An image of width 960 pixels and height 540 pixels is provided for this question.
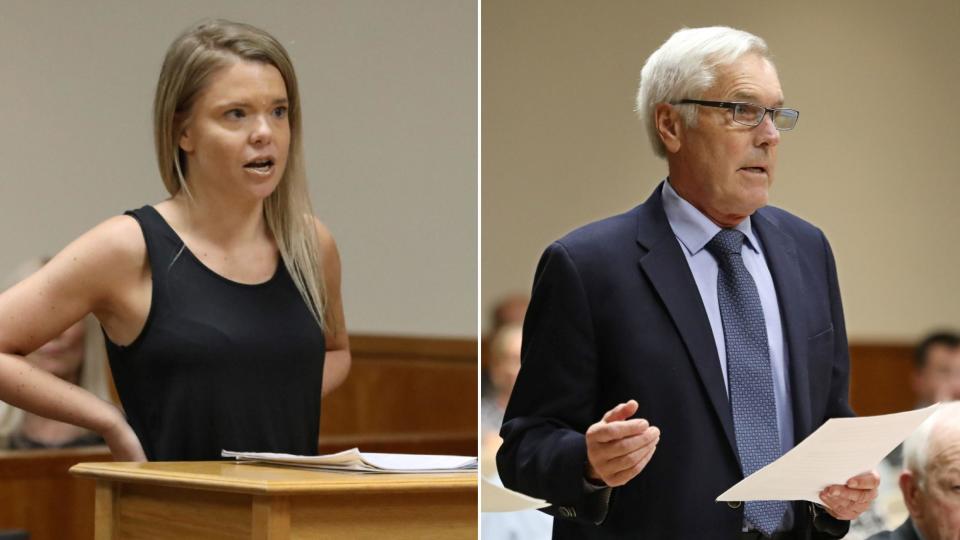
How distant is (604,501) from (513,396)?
0.66 ft

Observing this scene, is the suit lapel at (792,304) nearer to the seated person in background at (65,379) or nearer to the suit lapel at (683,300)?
the suit lapel at (683,300)

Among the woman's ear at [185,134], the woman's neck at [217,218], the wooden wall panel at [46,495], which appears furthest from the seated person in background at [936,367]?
the wooden wall panel at [46,495]

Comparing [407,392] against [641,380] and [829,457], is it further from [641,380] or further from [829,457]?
[829,457]

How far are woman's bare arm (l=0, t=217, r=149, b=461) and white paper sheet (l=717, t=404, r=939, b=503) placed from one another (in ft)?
4.20

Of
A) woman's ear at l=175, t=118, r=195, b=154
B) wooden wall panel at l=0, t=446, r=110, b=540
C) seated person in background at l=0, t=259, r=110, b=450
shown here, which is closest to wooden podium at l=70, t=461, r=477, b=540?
woman's ear at l=175, t=118, r=195, b=154

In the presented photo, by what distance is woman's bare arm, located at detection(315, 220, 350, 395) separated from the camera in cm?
283

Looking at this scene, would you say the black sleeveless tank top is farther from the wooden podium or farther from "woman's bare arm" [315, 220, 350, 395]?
the wooden podium

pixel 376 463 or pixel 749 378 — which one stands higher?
pixel 749 378

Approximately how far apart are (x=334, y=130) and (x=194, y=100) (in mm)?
2052

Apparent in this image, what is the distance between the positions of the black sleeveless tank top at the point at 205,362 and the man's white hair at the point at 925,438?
1198mm

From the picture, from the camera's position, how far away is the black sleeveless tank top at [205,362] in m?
2.55

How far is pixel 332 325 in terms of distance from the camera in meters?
2.87

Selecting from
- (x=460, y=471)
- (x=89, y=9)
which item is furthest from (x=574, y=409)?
(x=89, y=9)

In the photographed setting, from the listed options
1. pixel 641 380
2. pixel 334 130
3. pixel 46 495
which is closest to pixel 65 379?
pixel 46 495
